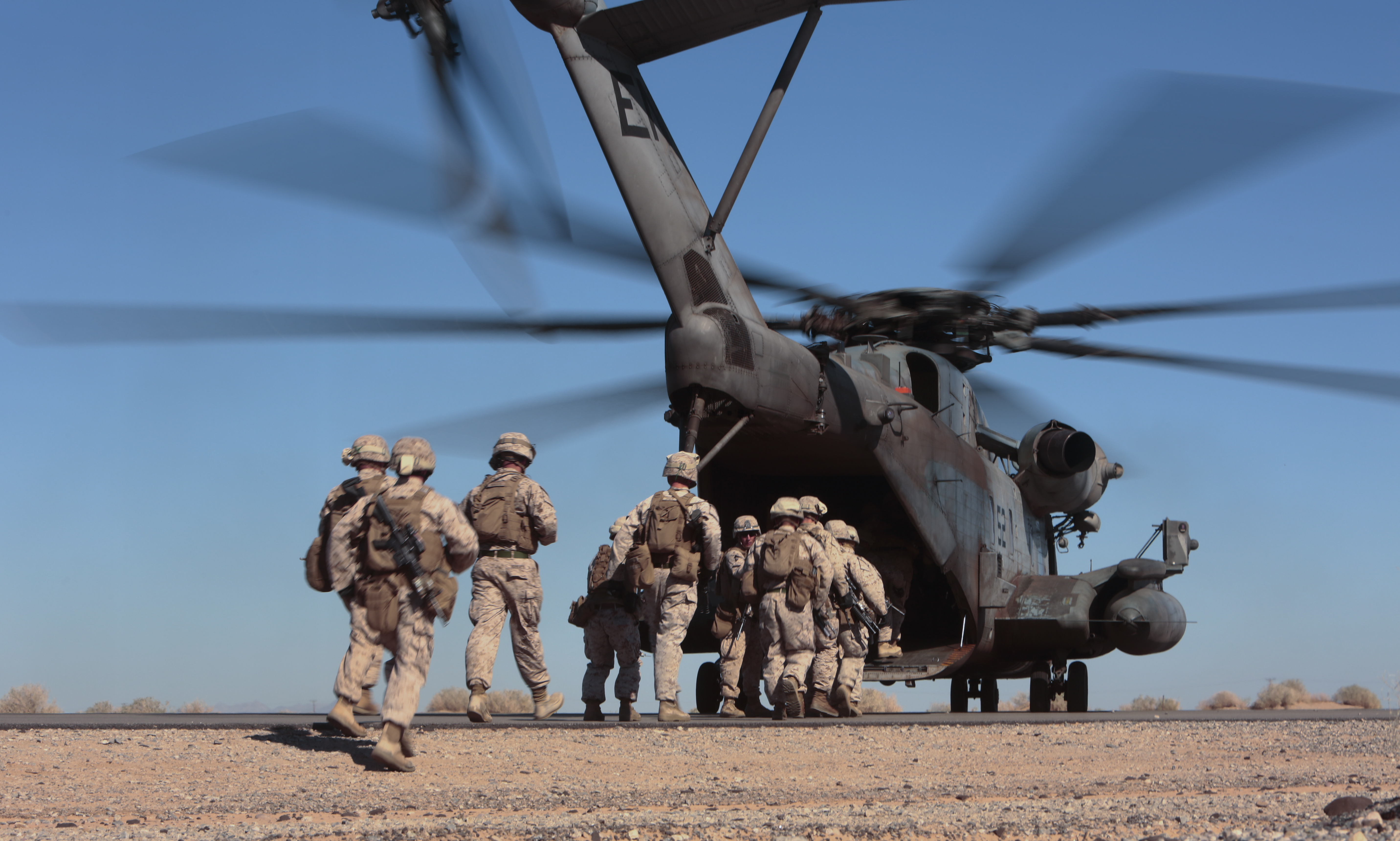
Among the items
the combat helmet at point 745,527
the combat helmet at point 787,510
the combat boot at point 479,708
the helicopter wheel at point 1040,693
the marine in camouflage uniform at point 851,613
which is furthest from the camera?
the helicopter wheel at point 1040,693

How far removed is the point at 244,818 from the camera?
4.52 m

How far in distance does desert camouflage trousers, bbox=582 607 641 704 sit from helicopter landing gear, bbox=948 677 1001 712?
5.36 meters

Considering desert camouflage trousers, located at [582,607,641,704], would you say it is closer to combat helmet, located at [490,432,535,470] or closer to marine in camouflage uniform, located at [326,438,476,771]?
combat helmet, located at [490,432,535,470]

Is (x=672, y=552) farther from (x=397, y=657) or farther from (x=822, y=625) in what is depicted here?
(x=397, y=657)

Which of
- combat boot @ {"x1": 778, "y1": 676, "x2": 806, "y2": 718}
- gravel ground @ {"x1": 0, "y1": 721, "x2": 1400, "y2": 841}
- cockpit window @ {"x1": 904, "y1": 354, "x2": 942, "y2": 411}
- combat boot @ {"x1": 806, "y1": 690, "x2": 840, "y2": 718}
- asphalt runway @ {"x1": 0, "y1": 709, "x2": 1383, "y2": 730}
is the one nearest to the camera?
gravel ground @ {"x1": 0, "y1": 721, "x2": 1400, "y2": 841}

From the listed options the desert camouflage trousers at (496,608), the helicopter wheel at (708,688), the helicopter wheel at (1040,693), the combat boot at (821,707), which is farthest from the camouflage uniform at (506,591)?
the helicopter wheel at (1040,693)

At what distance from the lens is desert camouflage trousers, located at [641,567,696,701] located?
27.0ft

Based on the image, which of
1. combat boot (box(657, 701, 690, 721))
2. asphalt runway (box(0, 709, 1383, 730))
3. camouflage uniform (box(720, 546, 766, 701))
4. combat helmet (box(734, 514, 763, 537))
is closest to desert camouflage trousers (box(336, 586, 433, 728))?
asphalt runway (box(0, 709, 1383, 730))

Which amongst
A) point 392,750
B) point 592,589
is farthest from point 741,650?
point 392,750

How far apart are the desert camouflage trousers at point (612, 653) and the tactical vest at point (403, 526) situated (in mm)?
3059

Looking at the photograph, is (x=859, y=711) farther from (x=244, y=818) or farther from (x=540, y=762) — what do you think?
(x=244, y=818)

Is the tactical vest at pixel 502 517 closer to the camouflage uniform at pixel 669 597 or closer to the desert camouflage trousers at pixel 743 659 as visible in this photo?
the camouflage uniform at pixel 669 597

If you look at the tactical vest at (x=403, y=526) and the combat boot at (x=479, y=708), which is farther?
the combat boot at (x=479, y=708)

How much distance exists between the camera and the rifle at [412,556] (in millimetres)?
5719
